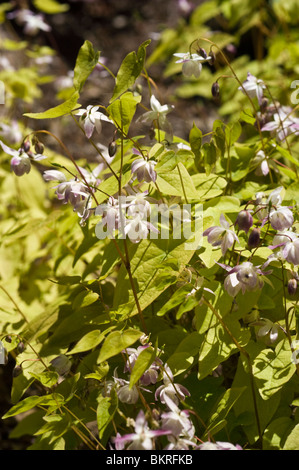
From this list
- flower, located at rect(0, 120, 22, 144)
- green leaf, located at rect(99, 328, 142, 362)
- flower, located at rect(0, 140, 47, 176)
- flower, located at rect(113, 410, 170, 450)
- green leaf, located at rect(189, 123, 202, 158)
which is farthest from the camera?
flower, located at rect(0, 120, 22, 144)

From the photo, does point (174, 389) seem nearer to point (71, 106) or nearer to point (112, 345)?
point (112, 345)

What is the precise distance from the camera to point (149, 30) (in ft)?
13.9

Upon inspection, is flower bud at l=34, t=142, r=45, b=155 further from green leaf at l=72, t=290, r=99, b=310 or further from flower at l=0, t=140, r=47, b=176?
green leaf at l=72, t=290, r=99, b=310

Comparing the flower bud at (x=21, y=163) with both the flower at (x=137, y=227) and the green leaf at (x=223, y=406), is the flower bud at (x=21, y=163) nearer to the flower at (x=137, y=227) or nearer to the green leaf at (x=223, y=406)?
the flower at (x=137, y=227)

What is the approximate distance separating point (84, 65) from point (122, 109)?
0.44ft

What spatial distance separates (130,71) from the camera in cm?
112

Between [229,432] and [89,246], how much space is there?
2.07 ft

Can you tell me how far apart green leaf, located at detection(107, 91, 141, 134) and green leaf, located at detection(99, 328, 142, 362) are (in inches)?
18.0

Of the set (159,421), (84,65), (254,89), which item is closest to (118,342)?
(159,421)

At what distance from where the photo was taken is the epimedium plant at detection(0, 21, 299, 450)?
3.63 ft

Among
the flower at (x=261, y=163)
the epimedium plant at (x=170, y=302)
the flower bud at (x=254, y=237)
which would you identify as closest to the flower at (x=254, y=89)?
the epimedium plant at (x=170, y=302)

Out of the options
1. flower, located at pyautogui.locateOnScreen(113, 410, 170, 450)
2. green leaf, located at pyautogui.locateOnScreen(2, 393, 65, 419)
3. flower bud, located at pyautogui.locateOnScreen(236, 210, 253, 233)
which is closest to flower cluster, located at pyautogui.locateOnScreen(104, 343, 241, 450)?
flower, located at pyautogui.locateOnScreen(113, 410, 170, 450)

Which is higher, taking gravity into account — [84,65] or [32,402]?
[84,65]

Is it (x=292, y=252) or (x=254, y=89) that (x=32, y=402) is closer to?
(x=292, y=252)
